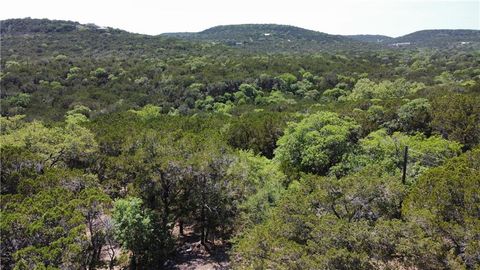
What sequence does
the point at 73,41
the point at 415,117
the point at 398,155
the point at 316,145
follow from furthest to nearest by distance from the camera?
the point at 73,41
the point at 415,117
the point at 316,145
the point at 398,155

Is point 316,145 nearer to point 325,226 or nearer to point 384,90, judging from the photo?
point 325,226

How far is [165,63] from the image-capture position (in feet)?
314

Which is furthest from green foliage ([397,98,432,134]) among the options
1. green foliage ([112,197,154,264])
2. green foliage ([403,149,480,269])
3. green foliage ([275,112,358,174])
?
green foliage ([112,197,154,264])

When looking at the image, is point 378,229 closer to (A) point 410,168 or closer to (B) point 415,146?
(A) point 410,168

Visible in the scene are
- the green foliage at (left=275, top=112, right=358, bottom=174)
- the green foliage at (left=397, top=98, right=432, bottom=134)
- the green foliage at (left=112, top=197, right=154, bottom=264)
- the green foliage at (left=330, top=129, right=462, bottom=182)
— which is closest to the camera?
the green foliage at (left=112, top=197, right=154, bottom=264)

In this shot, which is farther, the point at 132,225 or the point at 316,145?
the point at 316,145

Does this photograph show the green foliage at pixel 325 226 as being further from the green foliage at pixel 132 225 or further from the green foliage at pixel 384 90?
the green foliage at pixel 384 90

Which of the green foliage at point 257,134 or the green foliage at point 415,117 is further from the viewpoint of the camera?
the green foliage at point 257,134

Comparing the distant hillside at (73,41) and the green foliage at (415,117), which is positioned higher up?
the distant hillside at (73,41)

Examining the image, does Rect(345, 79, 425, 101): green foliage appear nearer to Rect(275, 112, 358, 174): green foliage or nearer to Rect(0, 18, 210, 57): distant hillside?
Rect(275, 112, 358, 174): green foliage

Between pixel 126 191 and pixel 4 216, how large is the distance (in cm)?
1068

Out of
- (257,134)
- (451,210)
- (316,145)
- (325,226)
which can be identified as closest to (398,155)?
(316,145)

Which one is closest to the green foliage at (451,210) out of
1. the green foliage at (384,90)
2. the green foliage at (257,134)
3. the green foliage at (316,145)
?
the green foliage at (316,145)

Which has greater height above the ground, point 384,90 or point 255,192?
point 384,90
